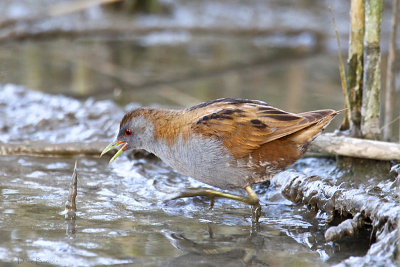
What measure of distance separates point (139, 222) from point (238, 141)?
83cm

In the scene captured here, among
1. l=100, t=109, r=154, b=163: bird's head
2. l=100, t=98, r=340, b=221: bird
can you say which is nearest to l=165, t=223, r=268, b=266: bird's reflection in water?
l=100, t=98, r=340, b=221: bird

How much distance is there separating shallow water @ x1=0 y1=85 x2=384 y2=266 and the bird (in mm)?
244

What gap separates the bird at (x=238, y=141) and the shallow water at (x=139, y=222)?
24cm

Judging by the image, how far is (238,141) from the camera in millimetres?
4102

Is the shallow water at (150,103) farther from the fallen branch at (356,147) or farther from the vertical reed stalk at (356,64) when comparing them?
the vertical reed stalk at (356,64)

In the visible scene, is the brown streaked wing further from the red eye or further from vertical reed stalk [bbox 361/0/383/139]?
vertical reed stalk [bbox 361/0/383/139]

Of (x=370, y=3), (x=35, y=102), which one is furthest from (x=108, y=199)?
(x=35, y=102)

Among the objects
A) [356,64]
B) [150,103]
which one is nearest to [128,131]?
[356,64]

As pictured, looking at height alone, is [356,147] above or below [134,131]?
below

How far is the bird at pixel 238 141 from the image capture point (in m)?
4.11

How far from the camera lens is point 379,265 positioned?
315cm

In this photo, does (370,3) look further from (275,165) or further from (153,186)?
(153,186)

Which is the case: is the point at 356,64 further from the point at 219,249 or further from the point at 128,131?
the point at 219,249

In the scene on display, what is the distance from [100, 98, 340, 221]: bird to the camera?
13.5 feet
